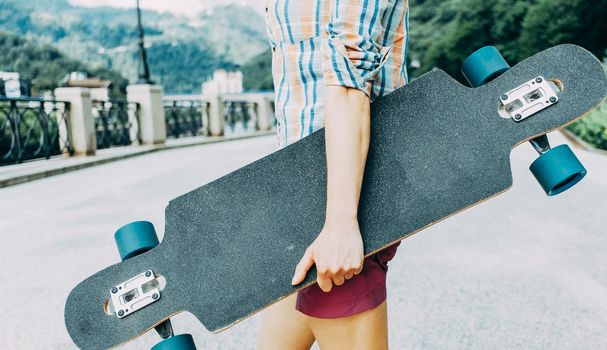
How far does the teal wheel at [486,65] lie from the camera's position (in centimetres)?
136

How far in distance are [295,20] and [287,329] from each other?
2.43 feet

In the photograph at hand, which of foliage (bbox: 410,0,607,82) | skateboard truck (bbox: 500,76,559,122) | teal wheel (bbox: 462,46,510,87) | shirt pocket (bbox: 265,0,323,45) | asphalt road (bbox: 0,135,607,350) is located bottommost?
asphalt road (bbox: 0,135,607,350)

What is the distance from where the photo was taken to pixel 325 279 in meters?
1.13

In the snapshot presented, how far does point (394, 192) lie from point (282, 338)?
0.49 meters

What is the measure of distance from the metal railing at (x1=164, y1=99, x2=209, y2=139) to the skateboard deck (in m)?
19.5

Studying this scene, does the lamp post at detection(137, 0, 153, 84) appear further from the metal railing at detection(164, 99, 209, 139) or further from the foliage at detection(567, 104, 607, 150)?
the foliage at detection(567, 104, 607, 150)

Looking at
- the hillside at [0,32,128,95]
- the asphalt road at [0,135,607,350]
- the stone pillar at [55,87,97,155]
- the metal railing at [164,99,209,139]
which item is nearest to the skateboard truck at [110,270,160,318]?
the asphalt road at [0,135,607,350]

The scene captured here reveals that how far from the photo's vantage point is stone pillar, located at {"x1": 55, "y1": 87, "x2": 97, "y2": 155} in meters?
13.6

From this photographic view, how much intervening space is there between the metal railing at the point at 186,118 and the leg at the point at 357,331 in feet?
64.5

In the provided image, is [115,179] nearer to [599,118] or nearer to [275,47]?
[275,47]

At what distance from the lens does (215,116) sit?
22125 millimetres

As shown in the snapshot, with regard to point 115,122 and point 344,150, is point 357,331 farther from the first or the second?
point 115,122

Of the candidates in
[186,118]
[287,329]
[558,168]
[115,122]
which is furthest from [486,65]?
[186,118]

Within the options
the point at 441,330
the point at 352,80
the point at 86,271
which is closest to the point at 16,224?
the point at 86,271
